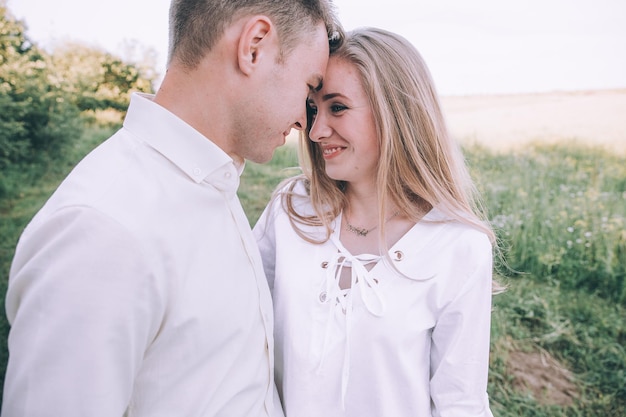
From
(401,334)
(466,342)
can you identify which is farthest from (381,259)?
(466,342)

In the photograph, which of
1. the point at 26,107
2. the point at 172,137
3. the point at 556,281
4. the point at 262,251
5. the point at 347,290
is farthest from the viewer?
the point at 26,107

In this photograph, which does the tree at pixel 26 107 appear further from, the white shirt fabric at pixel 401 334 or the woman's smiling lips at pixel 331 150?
the white shirt fabric at pixel 401 334

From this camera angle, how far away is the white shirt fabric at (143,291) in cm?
111

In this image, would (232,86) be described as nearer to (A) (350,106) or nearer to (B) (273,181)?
(A) (350,106)

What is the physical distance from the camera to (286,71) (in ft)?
5.48

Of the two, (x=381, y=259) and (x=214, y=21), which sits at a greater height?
(x=214, y=21)

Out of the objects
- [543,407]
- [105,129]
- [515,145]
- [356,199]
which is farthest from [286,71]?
[105,129]

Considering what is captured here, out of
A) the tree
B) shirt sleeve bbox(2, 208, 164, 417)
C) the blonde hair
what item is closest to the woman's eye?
the blonde hair

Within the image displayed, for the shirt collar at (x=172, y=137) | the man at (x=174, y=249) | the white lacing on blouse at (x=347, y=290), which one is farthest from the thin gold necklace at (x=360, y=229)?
the shirt collar at (x=172, y=137)

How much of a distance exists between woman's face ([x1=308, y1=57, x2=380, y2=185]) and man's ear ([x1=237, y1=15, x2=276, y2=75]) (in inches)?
21.2

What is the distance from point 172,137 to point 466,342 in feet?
4.33

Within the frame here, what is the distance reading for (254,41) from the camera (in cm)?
156

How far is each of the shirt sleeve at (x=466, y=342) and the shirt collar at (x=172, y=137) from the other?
41.9 inches

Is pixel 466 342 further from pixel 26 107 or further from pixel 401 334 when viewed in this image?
pixel 26 107
